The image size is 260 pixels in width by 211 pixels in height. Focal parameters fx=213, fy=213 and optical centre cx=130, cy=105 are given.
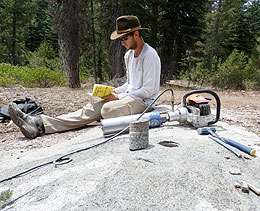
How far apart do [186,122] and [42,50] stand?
72.2 feet

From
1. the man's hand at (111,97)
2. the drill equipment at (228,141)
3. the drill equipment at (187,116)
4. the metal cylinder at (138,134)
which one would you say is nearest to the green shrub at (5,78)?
the man's hand at (111,97)

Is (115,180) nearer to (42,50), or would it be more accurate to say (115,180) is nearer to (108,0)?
(108,0)

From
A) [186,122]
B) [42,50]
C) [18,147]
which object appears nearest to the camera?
[186,122]

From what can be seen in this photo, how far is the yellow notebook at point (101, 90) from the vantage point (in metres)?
2.83

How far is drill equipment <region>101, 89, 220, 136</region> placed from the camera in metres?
2.44

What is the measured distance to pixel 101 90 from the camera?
2939 mm

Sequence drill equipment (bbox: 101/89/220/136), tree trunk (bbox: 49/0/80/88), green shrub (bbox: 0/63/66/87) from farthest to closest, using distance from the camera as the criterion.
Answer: green shrub (bbox: 0/63/66/87) < tree trunk (bbox: 49/0/80/88) < drill equipment (bbox: 101/89/220/136)

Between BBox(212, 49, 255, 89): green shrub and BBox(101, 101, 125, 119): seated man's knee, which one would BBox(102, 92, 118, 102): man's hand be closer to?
BBox(101, 101, 125, 119): seated man's knee

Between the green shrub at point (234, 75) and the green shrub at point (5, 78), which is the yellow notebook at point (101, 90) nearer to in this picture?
the green shrub at point (5, 78)

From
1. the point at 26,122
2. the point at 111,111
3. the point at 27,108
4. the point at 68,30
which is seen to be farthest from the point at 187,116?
the point at 68,30

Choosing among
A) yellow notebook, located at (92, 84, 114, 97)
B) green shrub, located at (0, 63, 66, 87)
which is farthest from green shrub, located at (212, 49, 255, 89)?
yellow notebook, located at (92, 84, 114, 97)

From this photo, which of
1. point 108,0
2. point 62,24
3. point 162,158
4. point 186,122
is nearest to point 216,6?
point 108,0

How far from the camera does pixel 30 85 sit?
8781 millimetres

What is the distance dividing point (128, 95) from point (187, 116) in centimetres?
87
